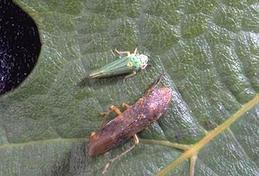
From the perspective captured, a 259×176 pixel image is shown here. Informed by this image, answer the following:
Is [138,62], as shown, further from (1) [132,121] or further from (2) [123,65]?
(1) [132,121]

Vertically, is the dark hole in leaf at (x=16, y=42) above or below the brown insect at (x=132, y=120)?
above

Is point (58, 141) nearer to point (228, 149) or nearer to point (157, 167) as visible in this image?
point (157, 167)

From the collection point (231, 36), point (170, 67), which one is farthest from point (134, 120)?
point (231, 36)

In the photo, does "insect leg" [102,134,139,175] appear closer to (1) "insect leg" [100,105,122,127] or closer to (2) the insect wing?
(1) "insect leg" [100,105,122,127]

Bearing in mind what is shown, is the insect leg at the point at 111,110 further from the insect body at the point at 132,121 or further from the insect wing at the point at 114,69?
the insect wing at the point at 114,69

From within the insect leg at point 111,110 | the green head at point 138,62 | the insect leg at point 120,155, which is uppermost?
the green head at point 138,62

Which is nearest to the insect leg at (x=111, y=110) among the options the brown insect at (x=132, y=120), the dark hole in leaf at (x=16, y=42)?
the brown insect at (x=132, y=120)

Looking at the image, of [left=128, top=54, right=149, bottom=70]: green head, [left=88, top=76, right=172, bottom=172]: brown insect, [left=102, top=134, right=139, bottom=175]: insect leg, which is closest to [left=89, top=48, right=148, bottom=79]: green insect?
[left=128, top=54, right=149, bottom=70]: green head
